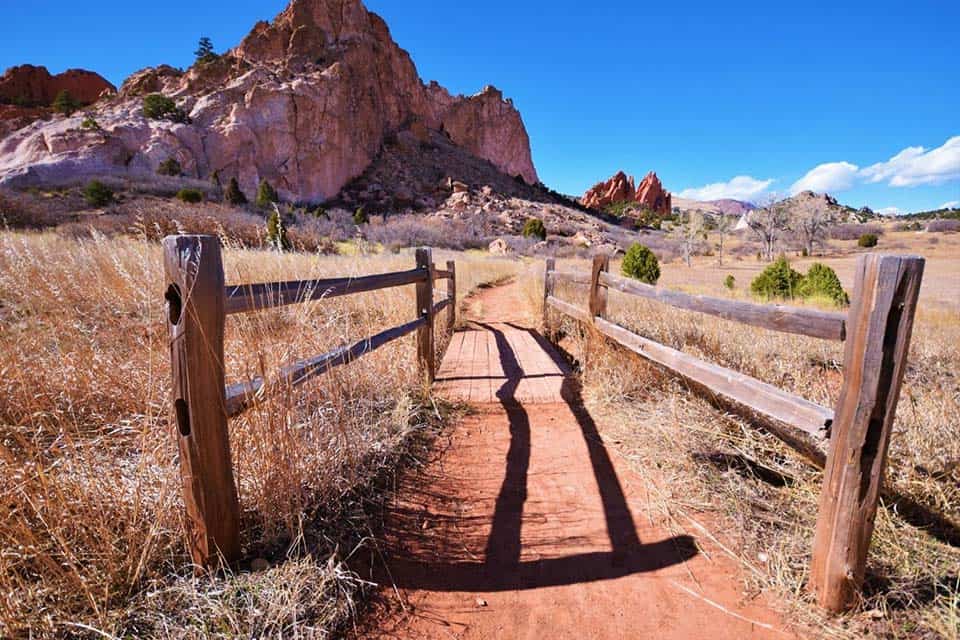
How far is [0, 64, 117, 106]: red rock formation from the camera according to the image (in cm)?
6425

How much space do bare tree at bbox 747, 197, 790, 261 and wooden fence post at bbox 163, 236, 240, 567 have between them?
42.0m

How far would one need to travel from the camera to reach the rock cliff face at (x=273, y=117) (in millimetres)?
40781

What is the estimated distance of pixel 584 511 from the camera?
2.37 m

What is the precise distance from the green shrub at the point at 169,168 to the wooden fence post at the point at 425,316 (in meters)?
48.3

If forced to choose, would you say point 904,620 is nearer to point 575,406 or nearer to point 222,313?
point 575,406

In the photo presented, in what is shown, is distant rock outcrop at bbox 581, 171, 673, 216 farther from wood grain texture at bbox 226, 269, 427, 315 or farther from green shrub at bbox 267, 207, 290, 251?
wood grain texture at bbox 226, 269, 427, 315

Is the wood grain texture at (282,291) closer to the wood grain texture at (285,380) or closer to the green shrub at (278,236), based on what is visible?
the wood grain texture at (285,380)

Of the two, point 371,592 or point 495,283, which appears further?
point 495,283

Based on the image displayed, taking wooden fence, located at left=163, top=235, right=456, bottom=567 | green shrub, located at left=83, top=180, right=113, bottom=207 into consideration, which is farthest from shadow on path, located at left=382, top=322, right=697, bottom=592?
green shrub, located at left=83, top=180, right=113, bottom=207

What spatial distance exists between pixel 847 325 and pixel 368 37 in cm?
8024

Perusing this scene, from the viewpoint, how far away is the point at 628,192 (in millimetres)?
112500

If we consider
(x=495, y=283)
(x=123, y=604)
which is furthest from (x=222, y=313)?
(x=495, y=283)

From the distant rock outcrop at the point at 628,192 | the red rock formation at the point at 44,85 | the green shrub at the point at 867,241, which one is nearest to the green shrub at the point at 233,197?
the green shrub at the point at 867,241

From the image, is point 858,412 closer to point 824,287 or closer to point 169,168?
point 824,287
